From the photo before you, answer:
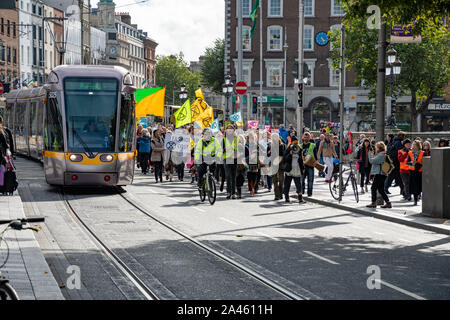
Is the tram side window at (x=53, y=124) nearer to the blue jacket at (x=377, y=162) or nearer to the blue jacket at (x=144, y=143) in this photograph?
the blue jacket at (x=377, y=162)

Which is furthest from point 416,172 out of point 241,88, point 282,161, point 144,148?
point 144,148

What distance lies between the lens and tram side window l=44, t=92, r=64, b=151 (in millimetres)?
19719

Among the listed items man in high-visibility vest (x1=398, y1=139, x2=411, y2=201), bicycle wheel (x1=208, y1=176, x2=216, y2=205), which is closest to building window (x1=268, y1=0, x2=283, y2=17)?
man in high-visibility vest (x1=398, y1=139, x2=411, y2=201)

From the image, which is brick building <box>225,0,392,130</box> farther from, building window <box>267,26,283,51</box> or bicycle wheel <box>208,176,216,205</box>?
bicycle wheel <box>208,176,216,205</box>

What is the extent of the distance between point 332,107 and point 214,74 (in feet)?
72.6

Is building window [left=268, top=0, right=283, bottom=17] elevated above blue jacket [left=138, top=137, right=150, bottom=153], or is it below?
above

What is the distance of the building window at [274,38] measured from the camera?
70938mm

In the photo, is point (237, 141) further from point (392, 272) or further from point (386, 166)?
point (392, 272)

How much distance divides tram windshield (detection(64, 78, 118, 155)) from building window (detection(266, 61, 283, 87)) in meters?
51.8

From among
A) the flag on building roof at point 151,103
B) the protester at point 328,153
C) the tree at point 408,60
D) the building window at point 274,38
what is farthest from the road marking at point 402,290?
the building window at point 274,38

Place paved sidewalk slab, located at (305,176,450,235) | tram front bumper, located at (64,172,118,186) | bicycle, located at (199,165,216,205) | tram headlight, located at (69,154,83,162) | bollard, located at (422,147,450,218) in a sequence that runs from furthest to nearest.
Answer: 1. tram front bumper, located at (64,172,118,186)
2. tram headlight, located at (69,154,83,162)
3. bicycle, located at (199,165,216,205)
4. bollard, located at (422,147,450,218)
5. paved sidewalk slab, located at (305,176,450,235)

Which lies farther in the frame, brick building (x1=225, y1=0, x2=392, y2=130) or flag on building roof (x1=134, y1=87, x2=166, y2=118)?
brick building (x1=225, y1=0, x2=392, y2=130)

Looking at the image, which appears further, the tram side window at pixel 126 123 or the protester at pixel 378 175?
the tram side window at pixel 126 123

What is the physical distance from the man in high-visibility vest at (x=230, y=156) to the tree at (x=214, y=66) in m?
67.5
